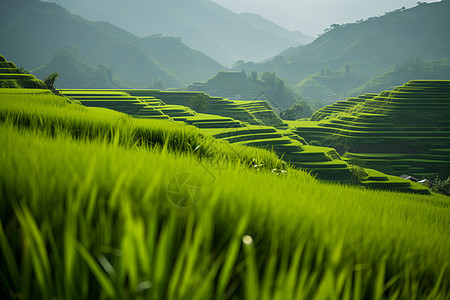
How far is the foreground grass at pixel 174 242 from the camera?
2.02 feet

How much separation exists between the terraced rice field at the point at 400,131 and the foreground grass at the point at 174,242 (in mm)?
50491

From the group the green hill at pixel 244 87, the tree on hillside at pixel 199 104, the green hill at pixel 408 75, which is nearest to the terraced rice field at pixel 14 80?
the tree on hillside at pixel 199 104

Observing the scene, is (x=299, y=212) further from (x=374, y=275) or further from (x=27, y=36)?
(x=27, y=36)

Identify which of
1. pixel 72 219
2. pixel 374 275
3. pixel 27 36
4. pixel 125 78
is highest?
pixel 27 36

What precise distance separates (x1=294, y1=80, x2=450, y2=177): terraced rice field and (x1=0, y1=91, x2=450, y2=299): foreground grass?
50.5m

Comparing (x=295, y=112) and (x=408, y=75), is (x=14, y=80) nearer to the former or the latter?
(x=295, y=112)

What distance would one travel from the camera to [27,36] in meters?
178

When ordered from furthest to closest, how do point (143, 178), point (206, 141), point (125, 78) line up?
1. point (125, 78)
2. point (206, 141)
3. point (143, 178)

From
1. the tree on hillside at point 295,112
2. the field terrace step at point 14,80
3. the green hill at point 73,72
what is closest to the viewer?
the field terrace step at point 14,80

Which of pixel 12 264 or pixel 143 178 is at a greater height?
pixel 143 178

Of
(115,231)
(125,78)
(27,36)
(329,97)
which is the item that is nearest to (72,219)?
(115,231)

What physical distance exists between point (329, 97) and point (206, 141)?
18670cm

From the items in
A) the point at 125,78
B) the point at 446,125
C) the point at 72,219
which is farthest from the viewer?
the point at 125,78

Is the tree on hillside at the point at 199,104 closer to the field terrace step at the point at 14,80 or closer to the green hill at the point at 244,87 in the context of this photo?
the field terrace step at the point at 14,80
